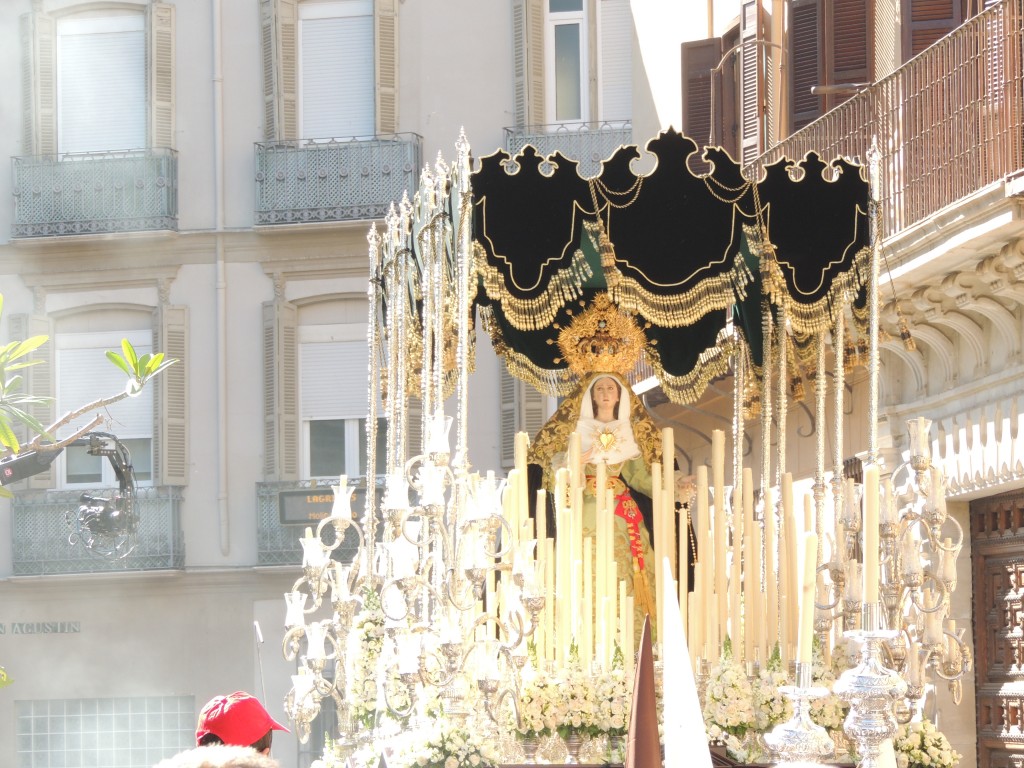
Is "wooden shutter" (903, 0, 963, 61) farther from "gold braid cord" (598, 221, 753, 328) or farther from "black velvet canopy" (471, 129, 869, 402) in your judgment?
"gold braid cord" (598, 221, 753, 328)

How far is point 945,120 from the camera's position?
9797mm

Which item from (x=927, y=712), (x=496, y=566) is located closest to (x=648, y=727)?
(x=496, y=566)

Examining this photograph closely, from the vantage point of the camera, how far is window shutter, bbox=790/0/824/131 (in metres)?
12.1

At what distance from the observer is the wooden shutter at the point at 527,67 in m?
18.4

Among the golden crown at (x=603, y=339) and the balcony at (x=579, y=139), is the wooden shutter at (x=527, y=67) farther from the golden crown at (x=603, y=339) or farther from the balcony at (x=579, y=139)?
the golden crown at (x=603, y=339)

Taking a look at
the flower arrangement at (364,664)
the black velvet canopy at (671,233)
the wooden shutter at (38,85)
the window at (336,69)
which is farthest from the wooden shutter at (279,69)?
the black velvet canopy at (671,233)

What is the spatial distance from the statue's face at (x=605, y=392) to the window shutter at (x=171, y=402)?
967 centimetres

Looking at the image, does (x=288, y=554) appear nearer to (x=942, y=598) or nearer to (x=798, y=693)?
(x=942, y=598)

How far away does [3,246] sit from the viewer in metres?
18.7

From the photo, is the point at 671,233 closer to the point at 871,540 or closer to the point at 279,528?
the point at 871,540

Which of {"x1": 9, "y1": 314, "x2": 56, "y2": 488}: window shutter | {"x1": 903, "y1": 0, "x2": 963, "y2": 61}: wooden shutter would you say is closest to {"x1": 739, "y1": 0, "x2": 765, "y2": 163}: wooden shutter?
{"x1": 903, "y1": 0, "x2": 963, "y2": 61}: wooden shutter

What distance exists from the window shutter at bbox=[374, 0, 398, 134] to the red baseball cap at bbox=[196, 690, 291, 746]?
1326 cm

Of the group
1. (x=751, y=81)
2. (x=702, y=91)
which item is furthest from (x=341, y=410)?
(x=751, y=81)

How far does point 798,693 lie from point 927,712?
7.00m
